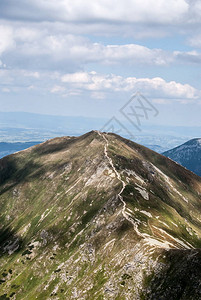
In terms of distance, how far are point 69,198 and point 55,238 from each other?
123 feet

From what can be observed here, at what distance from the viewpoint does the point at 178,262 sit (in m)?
92.4

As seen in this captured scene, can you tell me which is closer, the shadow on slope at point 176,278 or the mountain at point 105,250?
the shadow on slope at point 176,278

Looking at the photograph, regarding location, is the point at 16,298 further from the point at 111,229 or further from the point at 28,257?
the point at 111,229

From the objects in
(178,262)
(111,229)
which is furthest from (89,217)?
(178,262)

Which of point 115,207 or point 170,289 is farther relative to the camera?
point 115,207

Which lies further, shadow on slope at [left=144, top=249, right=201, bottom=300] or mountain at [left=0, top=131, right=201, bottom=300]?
mountain at [left=0, top=131, right=201, bottom=300]

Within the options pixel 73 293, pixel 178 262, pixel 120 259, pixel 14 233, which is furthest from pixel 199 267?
pixel 14 233

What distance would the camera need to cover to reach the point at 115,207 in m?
156

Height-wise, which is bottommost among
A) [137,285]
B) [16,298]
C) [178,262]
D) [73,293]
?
[16,298]

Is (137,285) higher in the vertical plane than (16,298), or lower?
higher

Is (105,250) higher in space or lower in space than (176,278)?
lower

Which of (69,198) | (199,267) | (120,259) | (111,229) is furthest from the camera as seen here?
(69,198)

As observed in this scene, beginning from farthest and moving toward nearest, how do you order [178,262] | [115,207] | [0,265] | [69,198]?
1. [69,198]
2. [0,265]
3. [115,207]
4. [178,262]

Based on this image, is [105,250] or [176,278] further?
[105,250]
